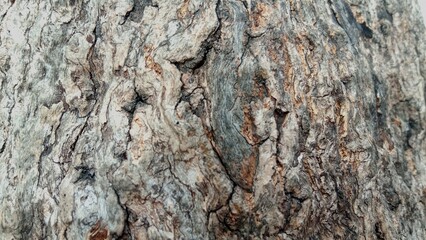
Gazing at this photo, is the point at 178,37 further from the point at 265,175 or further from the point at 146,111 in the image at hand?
the point at 265,175

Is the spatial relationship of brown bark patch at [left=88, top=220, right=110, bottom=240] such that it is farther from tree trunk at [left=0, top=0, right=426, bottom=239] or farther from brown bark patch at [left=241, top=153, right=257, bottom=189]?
brown bark patch at [left=241, top=153, right=257, bottom=189]

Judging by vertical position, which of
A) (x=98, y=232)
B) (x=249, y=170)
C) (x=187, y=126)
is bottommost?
(x=98, y=232)

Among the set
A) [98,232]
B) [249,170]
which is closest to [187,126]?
[249,170]

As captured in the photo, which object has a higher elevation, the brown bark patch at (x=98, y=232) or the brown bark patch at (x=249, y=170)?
the brown bark patch at (x=249, y=170)

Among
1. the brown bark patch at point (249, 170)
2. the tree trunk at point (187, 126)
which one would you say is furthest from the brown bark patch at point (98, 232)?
the brown bark patch at point (249, 170)

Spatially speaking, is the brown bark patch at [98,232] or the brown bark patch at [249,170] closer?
the brown bark patch at [98,232]

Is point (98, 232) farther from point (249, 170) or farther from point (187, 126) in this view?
point (249, 170)

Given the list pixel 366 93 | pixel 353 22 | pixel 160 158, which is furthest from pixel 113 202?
pixel 353 22

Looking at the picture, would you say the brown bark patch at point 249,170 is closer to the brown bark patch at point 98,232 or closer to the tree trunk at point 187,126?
the tree trunk at point 187,126
